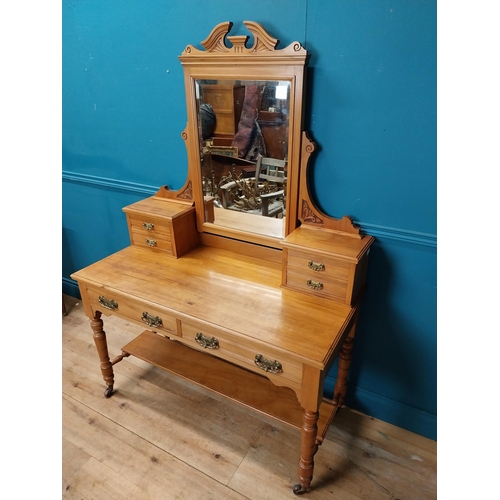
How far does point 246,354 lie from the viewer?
1.29 metres

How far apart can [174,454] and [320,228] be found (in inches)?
48.2

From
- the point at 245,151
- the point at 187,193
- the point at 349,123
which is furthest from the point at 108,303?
the point at 349,123

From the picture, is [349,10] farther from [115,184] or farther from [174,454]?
[174,454]

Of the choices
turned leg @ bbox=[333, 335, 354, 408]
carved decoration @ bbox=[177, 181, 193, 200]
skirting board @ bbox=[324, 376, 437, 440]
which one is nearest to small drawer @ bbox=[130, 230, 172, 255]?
carved decoration @ bbox=[177, 181, 193, 200]

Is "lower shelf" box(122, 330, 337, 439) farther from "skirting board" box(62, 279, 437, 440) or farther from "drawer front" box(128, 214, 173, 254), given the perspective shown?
"drawer front" box(128, 214, 173, 254)

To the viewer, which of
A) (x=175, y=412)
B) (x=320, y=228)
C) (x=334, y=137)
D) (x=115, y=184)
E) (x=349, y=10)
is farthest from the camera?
(x=115, y=184)

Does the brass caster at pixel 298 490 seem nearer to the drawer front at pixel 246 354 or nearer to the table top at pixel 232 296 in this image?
the drawer front at pixel 246 354

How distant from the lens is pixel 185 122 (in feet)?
5.47

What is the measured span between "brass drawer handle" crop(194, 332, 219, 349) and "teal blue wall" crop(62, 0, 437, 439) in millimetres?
708

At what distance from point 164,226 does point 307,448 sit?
1111mm

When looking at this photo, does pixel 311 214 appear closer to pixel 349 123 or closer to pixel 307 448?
pixel 349 123

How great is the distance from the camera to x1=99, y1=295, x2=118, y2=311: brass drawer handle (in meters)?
1.57

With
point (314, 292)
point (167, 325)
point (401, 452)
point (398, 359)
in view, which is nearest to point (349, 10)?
point (314, 292)

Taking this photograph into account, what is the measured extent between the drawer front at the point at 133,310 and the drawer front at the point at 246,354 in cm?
9
